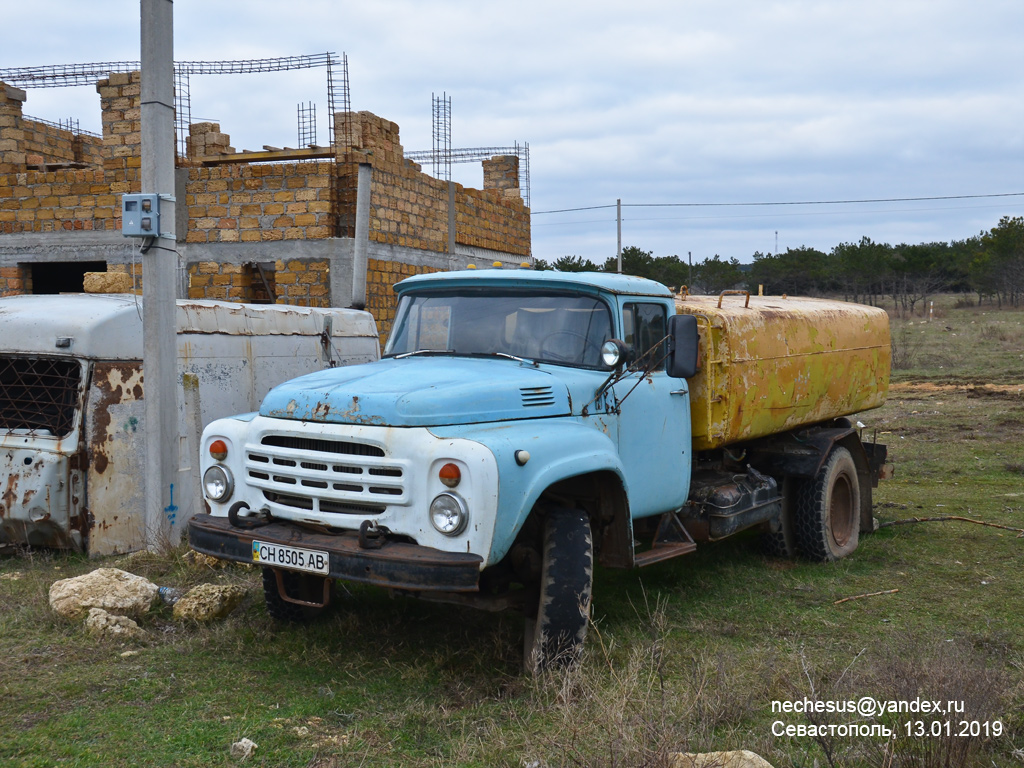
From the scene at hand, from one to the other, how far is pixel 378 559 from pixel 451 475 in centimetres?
50

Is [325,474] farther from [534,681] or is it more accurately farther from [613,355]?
[613,355]

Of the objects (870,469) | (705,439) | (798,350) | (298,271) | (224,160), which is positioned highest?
(224,160)

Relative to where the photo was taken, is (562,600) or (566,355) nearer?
(562,600)

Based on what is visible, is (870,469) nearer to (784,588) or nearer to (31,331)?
(784,588)

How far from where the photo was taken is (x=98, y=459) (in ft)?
23.1

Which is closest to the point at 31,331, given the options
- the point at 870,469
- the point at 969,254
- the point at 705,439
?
the point at 705,439

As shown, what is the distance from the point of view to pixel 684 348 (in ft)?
17.4

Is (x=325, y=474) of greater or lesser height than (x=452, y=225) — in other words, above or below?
below

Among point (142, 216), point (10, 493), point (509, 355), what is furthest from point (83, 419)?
point (509, 355)

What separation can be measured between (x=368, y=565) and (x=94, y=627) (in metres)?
2.03

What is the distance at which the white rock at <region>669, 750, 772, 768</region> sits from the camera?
328cm

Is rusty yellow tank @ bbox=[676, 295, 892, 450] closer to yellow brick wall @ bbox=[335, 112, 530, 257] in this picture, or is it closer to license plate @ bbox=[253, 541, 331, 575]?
license plate @ bbox=[253, 541, 331, 575]

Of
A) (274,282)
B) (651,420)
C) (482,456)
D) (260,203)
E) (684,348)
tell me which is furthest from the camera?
(274,282)

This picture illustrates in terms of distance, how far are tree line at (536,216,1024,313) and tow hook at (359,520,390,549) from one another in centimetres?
4098
